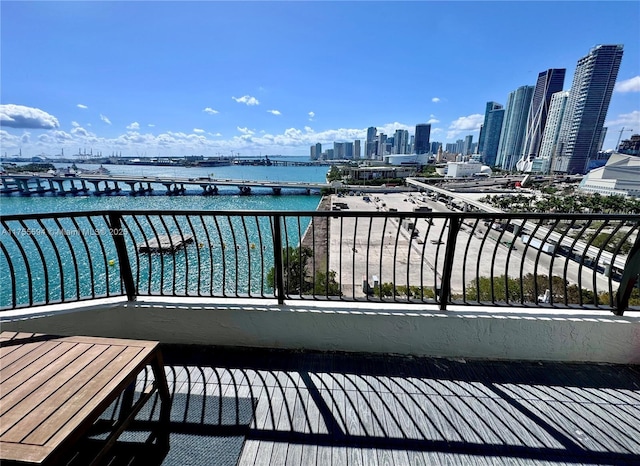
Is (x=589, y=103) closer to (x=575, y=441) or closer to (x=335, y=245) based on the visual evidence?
(x=335, y=245)

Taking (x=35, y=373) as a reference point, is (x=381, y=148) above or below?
above

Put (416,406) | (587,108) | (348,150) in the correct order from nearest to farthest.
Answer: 1. (416,406)
2. (587,108)
3. (348,150)

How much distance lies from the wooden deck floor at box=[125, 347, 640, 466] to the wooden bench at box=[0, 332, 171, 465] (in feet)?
1.78

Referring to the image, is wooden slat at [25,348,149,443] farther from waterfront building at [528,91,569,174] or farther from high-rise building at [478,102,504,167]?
high-rise building at [478,102,504,167]

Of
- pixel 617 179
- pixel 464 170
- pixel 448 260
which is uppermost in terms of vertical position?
pixel 448 260

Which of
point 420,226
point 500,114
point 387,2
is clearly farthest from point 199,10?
point 500,114

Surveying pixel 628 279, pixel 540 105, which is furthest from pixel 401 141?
pixel 628 279

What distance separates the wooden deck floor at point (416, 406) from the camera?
1.41 meters

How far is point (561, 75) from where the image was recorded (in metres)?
94.9

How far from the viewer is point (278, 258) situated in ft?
7.07

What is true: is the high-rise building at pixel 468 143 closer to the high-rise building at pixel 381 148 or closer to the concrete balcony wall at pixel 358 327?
the high-rise building at pixel 381 148

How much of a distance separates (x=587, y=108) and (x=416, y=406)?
98277 millimetres

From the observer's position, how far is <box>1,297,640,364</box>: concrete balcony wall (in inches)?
79.7

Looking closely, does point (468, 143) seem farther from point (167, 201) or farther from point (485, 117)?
point (167, 201)
